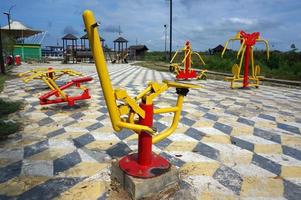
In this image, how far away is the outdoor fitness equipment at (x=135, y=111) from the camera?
219 cm

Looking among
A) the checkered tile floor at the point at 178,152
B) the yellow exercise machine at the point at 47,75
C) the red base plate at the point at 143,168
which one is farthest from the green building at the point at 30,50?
the red base plate at the point at 143,168

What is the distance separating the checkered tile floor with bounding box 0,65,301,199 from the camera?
2770 mm

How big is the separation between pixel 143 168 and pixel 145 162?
61mm

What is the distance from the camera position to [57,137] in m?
4.18

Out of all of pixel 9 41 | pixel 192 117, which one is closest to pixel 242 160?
pixel 192 117

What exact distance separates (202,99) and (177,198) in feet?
16.8

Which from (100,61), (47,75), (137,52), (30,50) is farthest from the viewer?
(137,52)

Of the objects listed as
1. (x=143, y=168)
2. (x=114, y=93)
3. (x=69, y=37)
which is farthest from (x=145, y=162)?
(x=69, y=37)

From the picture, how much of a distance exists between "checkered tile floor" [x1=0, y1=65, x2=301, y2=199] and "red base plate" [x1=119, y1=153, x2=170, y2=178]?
27 cm

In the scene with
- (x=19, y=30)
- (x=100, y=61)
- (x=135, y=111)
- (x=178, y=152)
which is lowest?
(x=178, y=152)

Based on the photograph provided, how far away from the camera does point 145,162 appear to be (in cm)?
272

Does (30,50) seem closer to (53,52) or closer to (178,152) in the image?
(53,52)

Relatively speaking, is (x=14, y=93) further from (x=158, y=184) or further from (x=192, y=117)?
(x=158, y=184)

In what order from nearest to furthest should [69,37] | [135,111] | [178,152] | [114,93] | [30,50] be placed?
[114,93], [135,111], [178,152], [69,37], [30,50]
